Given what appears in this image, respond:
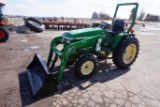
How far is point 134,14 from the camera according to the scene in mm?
4875

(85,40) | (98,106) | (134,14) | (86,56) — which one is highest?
(134,14)

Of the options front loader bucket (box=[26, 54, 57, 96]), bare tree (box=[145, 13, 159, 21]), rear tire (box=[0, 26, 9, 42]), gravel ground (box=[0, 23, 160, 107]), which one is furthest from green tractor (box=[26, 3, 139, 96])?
bare tree (box=[145, 13, 159, 21])

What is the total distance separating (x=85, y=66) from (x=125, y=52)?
170 cm

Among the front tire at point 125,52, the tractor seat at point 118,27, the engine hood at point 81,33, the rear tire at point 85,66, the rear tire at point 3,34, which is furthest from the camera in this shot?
the rear tire at point 3,34

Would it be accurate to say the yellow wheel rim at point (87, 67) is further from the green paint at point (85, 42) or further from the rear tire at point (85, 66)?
the green paint at point (85, 42)

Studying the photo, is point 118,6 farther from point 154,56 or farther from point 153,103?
point 153,103

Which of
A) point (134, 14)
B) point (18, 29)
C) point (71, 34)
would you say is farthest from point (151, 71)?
point (18, 29)

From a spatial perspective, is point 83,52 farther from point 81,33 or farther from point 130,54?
point 130,54

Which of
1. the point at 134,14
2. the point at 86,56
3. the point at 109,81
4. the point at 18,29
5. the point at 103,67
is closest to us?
the point at 86,56

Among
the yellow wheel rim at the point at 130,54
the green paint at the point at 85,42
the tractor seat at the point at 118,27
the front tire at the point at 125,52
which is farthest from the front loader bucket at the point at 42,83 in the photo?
the yellow wheel rim at the point at 130,54

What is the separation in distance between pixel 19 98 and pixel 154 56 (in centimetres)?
558

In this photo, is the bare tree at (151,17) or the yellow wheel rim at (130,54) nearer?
the yellow wheel rim at (130,54)

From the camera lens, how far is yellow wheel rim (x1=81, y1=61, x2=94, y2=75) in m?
4.04

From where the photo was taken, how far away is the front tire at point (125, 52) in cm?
475
